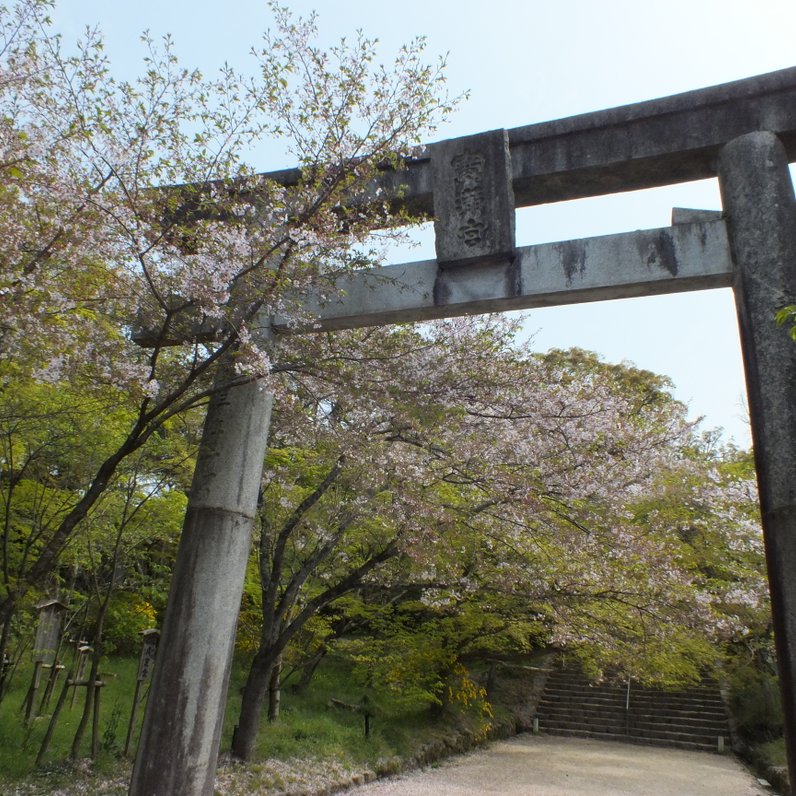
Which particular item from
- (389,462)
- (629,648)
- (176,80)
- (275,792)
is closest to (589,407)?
(389,462)

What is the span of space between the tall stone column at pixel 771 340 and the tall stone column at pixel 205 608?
11.1 ft

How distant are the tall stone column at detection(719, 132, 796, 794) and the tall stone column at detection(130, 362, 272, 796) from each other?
134 inches

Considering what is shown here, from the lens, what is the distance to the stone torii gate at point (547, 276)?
13.1ft

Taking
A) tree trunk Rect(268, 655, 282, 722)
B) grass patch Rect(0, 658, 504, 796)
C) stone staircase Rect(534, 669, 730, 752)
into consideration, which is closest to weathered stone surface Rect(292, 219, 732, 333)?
grass patch Rect(0, 658, 504, 796)

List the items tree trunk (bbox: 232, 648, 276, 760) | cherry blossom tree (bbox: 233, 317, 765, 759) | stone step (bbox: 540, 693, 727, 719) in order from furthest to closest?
1. stone step (bbox: 540, 693, 727, 719)
2. tree trunk (bbox: 232, 648, 276, 760)
3. cherry blossom tree (bbox: 233, 317, 765, 759)

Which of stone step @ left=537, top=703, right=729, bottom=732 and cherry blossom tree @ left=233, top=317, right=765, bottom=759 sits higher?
cherry blossom tree @ left=233, top=317, right=765, bottom=759

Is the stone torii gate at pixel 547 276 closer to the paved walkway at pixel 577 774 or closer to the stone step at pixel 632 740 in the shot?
the paved walkway at pixel 577 774

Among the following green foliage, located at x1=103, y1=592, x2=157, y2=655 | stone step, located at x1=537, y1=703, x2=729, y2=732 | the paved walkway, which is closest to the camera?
the paved walkway

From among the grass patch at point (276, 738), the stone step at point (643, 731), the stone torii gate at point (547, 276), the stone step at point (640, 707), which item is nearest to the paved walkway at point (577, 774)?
the grass patch at point (276, 738)

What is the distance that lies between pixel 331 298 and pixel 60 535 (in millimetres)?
2537

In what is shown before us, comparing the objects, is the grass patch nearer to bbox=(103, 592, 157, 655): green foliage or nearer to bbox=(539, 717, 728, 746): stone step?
bbox=(103, 592, 157, 655): green foliage

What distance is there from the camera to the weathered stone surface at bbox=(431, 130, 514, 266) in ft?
15.9

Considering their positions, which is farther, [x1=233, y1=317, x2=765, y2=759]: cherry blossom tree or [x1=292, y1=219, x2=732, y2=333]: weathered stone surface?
[x1=233, y1=317, x2=765, y2=759]: cherry blossom tree

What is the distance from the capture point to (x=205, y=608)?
462 cm
